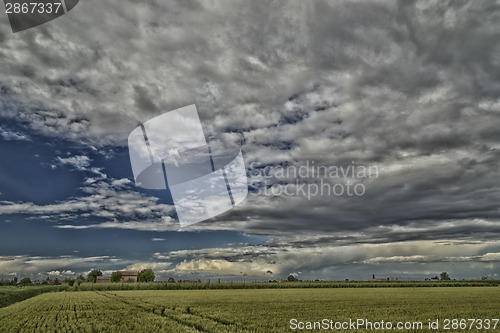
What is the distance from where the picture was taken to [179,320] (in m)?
22.3

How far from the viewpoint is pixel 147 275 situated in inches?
7106

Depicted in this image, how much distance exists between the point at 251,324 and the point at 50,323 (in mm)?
12950

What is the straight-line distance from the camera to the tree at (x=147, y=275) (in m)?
179

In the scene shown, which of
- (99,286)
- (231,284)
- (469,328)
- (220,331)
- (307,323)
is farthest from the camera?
(231,284)

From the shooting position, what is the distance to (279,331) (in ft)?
56.0

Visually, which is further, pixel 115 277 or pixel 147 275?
pixel 115 277

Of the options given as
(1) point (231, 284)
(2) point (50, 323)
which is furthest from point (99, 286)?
(2) point (50, 323)

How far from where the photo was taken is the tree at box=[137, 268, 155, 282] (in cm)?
17938

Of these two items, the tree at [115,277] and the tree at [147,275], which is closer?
the tree at [147,275]

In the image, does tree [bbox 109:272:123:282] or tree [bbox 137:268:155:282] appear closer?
tree [bbox 137:268:155:282]

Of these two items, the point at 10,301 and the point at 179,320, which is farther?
the point at 10,301

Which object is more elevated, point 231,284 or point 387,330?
point 387,330

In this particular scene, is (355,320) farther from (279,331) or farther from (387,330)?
(279,331)

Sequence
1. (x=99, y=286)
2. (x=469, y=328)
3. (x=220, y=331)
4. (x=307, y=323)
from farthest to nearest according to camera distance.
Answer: (x=99, y=286) < (x=307, y=323) < (x=469, y=328) < (x=220, y=331)
